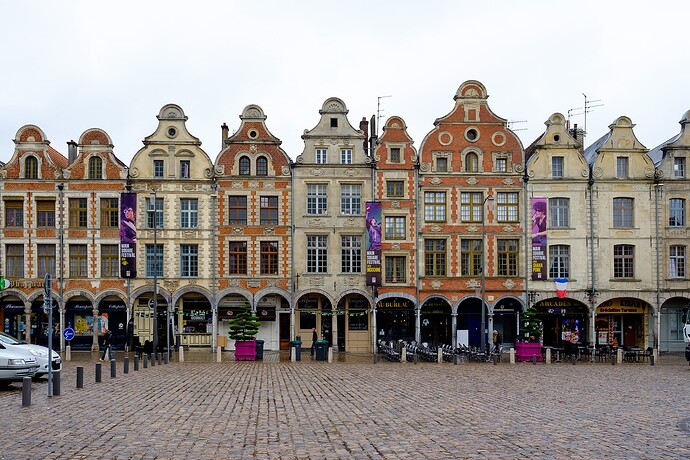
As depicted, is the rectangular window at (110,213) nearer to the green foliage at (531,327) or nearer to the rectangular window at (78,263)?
the rectangular window at (78,263)

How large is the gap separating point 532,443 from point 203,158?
33796 mm

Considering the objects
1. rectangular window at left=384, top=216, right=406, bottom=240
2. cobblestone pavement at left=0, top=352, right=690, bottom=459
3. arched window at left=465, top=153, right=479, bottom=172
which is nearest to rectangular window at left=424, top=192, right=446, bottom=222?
rectangular window at left=384, top=216, right=406, bottom=240

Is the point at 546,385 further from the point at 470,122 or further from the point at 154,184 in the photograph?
the point at 154,184

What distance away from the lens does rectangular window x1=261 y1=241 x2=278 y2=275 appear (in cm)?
4466

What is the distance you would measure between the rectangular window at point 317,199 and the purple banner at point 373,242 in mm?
2537

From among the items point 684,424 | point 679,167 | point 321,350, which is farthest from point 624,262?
point 684,424

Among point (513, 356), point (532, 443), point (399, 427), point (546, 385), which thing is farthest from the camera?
point (513, 356)

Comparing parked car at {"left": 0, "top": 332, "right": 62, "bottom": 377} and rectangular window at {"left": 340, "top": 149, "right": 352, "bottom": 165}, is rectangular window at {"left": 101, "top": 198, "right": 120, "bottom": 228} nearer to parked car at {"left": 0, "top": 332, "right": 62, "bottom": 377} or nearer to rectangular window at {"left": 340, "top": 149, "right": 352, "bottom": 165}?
rectangular window at {"left": 340, "top": 149, "right": 352, "bottom": 165}

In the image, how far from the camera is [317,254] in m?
44.7

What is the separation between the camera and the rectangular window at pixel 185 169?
4466 centimetres

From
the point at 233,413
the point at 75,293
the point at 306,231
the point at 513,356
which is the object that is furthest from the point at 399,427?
the point at 75,293

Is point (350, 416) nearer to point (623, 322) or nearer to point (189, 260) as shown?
point (189, 260)

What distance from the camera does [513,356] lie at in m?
36.3

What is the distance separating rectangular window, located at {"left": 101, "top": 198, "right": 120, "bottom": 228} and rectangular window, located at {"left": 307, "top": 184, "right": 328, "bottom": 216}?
1021 centimetres
